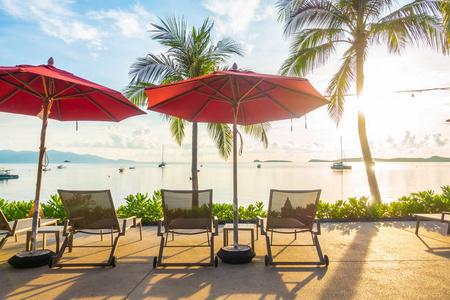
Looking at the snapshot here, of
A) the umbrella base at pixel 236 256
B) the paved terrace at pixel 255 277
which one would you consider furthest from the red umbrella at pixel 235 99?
the paved terrace at pixel 255 277

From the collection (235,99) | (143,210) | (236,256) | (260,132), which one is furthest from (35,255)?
(260,132)

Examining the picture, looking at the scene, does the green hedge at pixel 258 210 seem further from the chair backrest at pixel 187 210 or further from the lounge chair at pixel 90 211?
the chair backrest at pixel 187 210

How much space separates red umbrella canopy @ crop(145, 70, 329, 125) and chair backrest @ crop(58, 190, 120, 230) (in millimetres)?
1516

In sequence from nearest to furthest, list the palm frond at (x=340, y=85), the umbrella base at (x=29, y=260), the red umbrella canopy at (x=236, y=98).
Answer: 1. the umbrella base at (x=29, y=260)
2. the red umbrella canopy at (x=236, y=98)
3. the palm frond at (x=340, y=85)

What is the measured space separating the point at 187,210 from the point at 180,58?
6.15 meters

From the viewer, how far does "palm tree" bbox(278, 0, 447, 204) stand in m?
8.19

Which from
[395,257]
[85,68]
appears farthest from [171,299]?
[85,68]

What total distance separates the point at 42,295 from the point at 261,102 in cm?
397

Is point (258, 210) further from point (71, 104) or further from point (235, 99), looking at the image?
point (71, 104)

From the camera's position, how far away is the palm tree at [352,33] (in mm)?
8188

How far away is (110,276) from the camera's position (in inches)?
132

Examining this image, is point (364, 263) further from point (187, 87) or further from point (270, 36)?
point (270, 36)

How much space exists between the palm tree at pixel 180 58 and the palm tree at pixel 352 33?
2.10 metres

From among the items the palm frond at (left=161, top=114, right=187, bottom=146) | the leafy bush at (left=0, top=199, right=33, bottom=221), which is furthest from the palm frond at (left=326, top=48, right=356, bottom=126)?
the leafy bush at (left=0, top=199, right=33, bottom=221)
